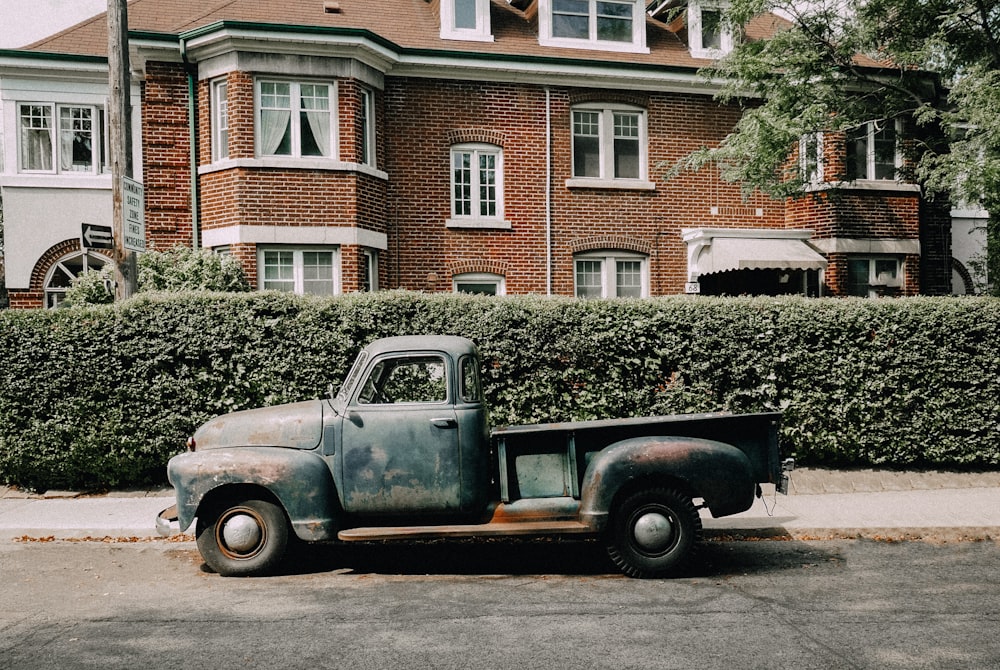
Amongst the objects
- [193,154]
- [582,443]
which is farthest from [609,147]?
[582,443]

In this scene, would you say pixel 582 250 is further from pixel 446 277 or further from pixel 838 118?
pixel 838 118

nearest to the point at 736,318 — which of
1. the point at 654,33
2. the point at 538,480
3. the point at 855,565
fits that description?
the point at 855,565

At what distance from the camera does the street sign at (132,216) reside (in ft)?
32.2

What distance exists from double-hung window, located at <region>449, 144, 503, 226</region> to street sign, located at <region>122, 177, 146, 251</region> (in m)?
8.31

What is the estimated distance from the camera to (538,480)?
703 cm

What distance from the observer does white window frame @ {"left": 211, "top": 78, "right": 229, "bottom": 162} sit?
16.2 meters

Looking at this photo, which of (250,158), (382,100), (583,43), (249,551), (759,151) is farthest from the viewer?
(583,43)

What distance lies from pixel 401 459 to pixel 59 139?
42.4ft

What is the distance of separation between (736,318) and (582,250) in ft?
25.7

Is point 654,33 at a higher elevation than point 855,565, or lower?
higher

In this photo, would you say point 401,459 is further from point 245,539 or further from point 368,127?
point 368,127

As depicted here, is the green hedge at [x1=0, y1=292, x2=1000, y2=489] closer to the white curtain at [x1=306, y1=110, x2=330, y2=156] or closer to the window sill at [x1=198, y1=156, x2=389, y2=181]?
the window sill at [x1=198, y1=156, x2=389, y2=181]

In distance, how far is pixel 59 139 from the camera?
16.4 m

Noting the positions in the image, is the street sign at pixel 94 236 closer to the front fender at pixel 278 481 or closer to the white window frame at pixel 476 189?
the front fender at pixel 278 481
